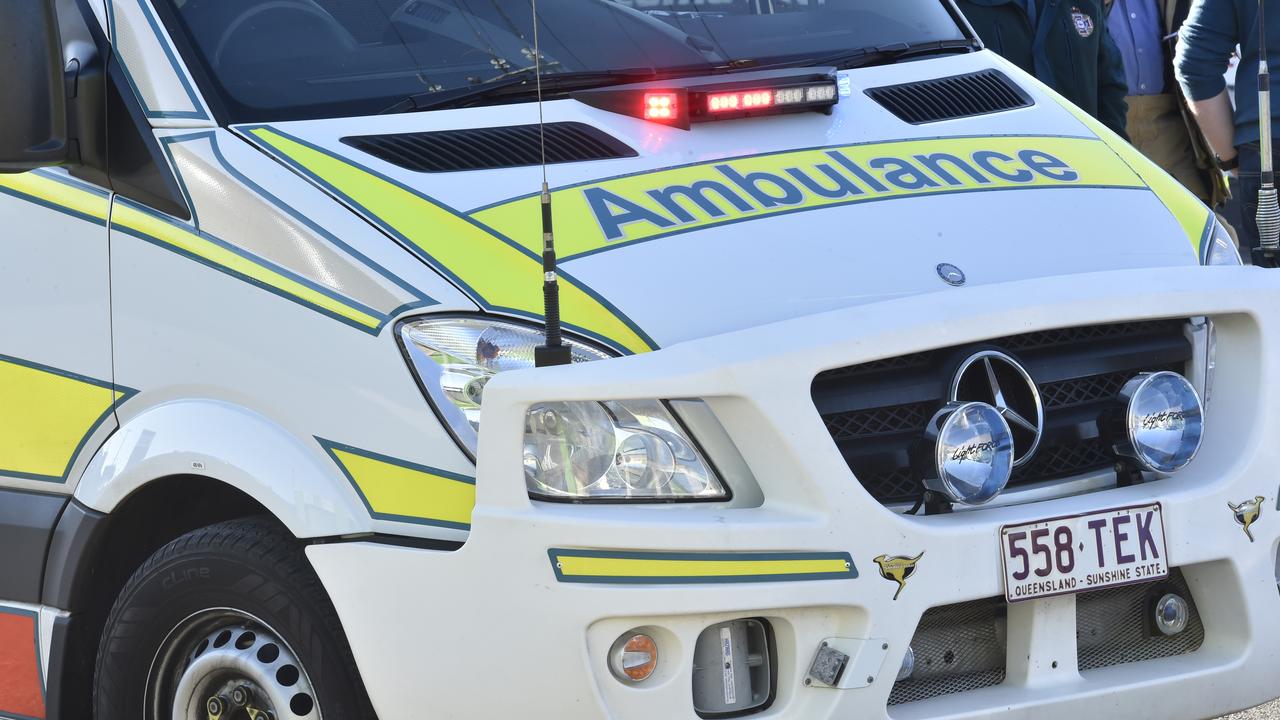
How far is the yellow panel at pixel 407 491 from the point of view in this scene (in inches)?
125

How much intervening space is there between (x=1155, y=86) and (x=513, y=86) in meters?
4.60

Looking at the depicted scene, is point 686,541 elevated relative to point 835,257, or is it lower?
lower

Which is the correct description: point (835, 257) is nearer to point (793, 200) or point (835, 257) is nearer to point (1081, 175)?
point (793, 200)

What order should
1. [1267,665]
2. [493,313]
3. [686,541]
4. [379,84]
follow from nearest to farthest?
[686,541] < [493,313] < [1267,665] < [379,84]

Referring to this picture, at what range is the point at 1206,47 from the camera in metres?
6.68

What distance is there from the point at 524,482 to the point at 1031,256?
124cm

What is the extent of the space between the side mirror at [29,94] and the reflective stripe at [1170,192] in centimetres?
242

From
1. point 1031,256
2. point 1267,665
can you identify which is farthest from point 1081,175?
point 1267,665

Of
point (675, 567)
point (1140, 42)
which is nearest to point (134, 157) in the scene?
point (675, 567)

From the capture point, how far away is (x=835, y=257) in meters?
3.53

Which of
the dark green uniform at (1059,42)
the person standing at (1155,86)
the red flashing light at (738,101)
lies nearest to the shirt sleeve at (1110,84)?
the dark green uniform at (1059,42)

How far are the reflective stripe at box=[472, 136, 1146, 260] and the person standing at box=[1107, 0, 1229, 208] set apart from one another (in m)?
3.61

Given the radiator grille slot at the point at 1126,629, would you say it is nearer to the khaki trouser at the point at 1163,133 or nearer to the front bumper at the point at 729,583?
the front bumper at the point at 729,583

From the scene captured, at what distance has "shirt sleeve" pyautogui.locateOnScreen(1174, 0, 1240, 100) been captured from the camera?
6.56 meters
